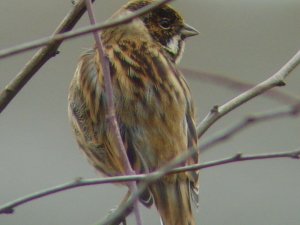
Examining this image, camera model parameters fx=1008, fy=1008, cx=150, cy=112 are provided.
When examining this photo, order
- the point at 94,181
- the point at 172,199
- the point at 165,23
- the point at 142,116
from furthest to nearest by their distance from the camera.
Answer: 1. the point at 165,23
2. the point at 142,116
3. the point at 172,199
4. the point at 94,181

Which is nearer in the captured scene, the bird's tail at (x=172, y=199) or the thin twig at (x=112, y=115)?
the thin twig at (x=112, y=115)

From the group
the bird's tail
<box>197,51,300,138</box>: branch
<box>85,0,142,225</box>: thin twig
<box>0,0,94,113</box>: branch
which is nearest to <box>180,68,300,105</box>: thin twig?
<box>85,0,142,225</box>: thin twig

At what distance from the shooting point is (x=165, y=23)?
5.88m

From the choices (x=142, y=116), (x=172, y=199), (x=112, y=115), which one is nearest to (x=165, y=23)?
(x=142, y=116)

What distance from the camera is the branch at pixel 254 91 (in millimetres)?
4414

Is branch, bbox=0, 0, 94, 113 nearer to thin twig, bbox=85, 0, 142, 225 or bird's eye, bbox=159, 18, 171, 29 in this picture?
thin twig, bbox=85, 0, 142, 225

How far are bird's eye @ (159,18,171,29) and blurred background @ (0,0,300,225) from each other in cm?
113

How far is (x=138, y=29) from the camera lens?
5707 millimetres

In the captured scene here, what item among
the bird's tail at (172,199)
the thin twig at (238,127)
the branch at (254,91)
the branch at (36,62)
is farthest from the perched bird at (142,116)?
the thin twig at (238,127)

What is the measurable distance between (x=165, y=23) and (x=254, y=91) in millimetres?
1283

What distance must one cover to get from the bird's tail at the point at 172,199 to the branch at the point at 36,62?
4.27 ft

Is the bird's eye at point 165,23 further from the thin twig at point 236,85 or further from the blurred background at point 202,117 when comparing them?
the thin twig at point 236,85

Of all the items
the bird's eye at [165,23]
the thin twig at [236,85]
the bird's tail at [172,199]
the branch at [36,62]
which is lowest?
the bird's tail at [172,199]

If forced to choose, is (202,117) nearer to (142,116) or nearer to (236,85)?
(142,116)
